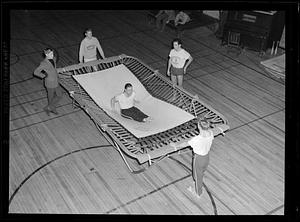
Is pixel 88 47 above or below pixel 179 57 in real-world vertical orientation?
below

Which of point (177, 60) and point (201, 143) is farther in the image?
point (177, 60)

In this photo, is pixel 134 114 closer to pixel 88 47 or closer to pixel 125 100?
pixel 125 100

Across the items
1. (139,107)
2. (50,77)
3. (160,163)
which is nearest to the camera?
(160,163)

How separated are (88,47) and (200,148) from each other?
386 centimetres

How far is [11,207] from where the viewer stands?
198 inches

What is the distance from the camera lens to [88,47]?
7641 mm

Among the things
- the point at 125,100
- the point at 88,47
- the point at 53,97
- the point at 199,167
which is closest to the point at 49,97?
the point at 53,97

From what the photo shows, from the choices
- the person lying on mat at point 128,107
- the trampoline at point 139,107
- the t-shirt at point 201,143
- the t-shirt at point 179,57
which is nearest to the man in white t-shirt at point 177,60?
the t-shirt at point 179,57
